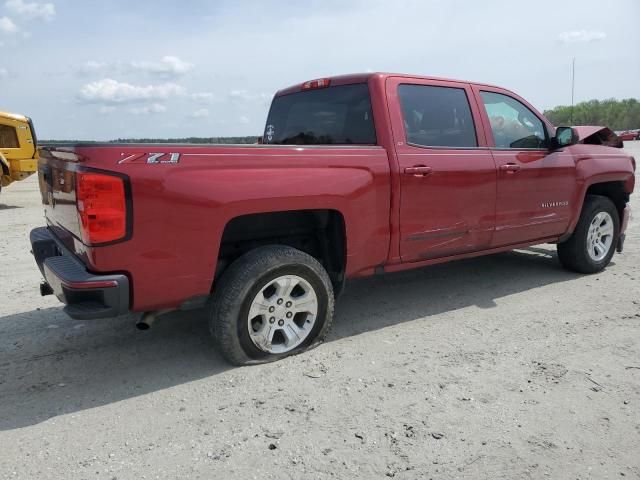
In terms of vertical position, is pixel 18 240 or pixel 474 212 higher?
pixel 474 212

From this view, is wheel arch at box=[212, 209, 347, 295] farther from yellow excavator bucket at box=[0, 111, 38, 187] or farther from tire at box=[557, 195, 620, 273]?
yellow excavator bucket at box=[0, 111, 38, 187]

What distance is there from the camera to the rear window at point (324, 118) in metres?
3.95

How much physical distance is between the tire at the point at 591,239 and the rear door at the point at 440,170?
1.49m

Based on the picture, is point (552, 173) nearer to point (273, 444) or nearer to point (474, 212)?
point (474, 212)

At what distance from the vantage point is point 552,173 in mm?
4895

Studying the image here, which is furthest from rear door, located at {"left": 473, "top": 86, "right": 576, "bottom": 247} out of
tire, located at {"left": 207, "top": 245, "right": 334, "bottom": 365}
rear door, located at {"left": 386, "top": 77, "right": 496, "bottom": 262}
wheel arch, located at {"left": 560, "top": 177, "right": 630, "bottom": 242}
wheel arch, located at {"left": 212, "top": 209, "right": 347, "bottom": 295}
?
tire, located at {"left": 207, "top": 245, "right": 334, "bottom": 365}

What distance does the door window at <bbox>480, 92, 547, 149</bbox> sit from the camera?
4.59m

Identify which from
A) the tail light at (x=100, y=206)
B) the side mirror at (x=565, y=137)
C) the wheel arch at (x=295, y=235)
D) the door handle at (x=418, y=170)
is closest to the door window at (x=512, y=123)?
the side mirror at (x=565, y=137)

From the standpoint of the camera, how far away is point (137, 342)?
3.82 m

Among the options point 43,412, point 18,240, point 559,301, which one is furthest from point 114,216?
point 18,240

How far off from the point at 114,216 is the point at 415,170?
216 centimetres

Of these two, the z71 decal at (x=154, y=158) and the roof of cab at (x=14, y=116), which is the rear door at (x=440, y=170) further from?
the roof of cab at (x=14, y=116)

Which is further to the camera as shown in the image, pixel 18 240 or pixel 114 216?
pixel 18 240

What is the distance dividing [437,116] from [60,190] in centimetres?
285
